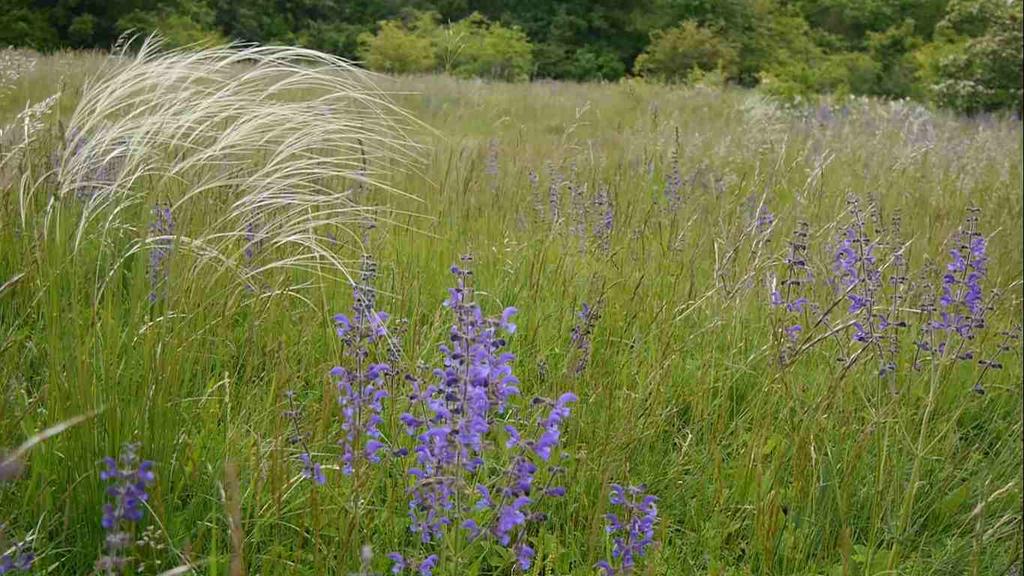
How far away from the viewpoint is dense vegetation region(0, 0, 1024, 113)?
14.3 metres

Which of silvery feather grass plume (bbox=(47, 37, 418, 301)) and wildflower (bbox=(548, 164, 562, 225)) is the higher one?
silvery feather grass plume (bbox=(47, 37, 418, 301))

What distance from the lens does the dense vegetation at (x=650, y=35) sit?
46.9 ft

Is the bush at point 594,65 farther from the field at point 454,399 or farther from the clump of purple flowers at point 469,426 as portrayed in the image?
the clump of purple flowers at point 469,426

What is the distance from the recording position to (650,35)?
20531mm

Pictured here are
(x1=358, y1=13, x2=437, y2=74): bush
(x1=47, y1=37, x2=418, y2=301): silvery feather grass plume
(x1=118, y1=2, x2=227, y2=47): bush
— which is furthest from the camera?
(x1=358, y1=13, x2=437, y2=74): bush

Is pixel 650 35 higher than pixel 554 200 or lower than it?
higher

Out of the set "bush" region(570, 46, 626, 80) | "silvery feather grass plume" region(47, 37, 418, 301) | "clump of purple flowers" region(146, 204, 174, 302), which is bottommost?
"bush" region(570, 46, 626, 80)

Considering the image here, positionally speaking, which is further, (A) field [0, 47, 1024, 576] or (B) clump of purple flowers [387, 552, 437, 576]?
(A) field [0, 47, 1024, 576]

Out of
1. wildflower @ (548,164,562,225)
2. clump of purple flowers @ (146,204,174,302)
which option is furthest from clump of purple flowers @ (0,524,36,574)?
wildflower @ (548,164,562,225)

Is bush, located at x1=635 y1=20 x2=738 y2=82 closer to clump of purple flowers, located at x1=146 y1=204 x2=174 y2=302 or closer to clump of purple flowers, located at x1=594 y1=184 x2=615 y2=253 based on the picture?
clump of purple flowers, located at x1=594 y1=184 x2=615 y2=253

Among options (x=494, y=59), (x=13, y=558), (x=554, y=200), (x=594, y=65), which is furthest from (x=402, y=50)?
(x=13, y=558)

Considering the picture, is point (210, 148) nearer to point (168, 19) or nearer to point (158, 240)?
point (158, 240)

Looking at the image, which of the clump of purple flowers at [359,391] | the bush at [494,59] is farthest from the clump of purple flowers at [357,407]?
the bush at [494,59]

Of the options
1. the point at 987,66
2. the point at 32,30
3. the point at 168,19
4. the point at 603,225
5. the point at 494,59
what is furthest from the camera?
the point at 494,59
